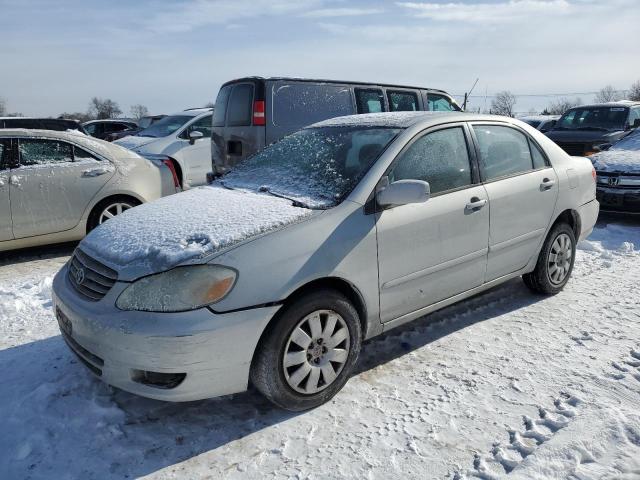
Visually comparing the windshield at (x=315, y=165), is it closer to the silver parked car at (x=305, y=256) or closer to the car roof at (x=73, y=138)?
the silver parked car at (x=305, y=256)

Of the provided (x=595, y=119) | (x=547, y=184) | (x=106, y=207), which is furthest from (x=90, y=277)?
(x=595, y=119)

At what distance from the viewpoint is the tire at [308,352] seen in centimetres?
276

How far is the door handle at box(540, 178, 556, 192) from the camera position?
14.1 ft

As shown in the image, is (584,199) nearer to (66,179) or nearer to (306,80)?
(306,80)

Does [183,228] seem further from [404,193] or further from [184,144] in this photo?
[184,144]

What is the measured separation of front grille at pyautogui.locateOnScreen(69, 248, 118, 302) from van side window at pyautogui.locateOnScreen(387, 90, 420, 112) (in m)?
5.93

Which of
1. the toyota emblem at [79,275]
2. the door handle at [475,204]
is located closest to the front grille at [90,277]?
the toyota emblem at [79,275]

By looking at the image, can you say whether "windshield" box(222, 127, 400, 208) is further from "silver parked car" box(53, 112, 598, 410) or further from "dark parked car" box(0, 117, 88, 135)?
"dark parked car" box(0, 117, 88, 135)

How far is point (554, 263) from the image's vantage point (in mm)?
4574

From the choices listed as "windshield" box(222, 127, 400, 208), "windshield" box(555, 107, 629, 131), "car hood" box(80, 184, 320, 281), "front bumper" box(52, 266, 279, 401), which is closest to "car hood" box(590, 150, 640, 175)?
"windshield" box(555, 107, 629, 131)

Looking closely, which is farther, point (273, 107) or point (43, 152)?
point (273, 107)

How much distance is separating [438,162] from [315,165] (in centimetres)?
83

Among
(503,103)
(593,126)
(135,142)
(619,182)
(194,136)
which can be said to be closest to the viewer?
(619,182)

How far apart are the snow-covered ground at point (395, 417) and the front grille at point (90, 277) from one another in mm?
637
